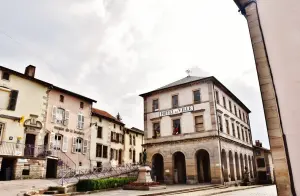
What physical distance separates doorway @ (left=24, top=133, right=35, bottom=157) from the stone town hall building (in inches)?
515

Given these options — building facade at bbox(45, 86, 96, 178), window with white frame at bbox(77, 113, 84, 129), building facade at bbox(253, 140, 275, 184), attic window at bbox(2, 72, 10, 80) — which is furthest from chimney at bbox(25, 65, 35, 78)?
building facade at bbox(253, 140, 275, 184)

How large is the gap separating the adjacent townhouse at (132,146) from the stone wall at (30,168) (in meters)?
16.6

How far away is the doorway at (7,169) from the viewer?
1880 centimetres

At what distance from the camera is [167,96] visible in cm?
2941

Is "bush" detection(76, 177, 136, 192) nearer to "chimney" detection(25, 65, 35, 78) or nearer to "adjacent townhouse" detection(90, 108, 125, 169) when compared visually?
"adjacent townhouse" detection(90, 108, 125, 169)

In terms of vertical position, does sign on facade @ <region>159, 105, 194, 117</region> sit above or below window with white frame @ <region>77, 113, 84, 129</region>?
above

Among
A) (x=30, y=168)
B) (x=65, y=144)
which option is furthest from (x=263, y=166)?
(x=30, y=168)

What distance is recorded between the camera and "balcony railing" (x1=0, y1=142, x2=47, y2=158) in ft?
63.5

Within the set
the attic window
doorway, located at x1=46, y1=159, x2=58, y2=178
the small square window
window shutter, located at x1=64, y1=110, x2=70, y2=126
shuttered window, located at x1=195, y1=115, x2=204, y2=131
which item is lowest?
doorway, located at x1=46, y1=159, x2=58, y2=178

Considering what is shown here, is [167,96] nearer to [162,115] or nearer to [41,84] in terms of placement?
[162,115]

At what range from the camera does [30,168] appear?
19.9 m

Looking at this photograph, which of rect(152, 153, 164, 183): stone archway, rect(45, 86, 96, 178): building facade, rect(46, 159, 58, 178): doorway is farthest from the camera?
rect(152, 153, 164, 183): stone archway

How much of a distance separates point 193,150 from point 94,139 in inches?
496

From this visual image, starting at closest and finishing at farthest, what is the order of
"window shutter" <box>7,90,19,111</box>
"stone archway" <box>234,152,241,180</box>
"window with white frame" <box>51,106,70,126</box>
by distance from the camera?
1. "window shutter" <box>7,90,19,111</box>
2. "window with white frame" <box>51,106,70,126</box>
3. "stone archway" <box>234,152,241,180</box>
